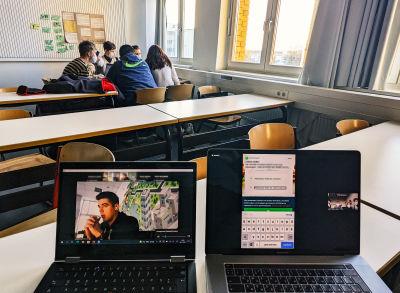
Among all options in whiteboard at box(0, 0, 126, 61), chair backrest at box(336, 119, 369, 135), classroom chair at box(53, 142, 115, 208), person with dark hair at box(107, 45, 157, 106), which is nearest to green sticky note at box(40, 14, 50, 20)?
whiteboard at box(0, 0, 126, 61)

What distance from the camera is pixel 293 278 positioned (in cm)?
62

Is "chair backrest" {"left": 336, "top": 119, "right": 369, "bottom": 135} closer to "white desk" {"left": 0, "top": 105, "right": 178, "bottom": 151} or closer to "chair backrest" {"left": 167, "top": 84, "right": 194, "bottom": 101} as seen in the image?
"white desk" {"left": 0, "top": 105, "right": 178, "bottom": 151}

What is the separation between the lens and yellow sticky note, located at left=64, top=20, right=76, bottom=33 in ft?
17.2

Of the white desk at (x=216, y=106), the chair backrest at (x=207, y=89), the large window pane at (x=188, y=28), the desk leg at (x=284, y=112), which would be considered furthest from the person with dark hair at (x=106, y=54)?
the desk leg at (x=284, y=112)

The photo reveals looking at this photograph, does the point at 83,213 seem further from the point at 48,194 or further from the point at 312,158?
the point at 48,194

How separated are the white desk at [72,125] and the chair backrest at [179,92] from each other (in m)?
1.17

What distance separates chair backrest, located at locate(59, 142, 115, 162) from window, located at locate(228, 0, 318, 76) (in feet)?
8.63

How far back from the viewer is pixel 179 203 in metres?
0.68

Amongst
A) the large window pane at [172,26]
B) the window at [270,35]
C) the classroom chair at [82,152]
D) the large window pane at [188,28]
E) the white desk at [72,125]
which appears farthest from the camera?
the large window pane at [172,26]

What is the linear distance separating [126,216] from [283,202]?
1.34 feet

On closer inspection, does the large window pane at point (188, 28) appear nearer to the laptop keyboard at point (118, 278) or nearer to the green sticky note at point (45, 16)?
the green sticky note at point (45, 16)

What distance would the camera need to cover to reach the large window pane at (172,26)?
18.1 ft

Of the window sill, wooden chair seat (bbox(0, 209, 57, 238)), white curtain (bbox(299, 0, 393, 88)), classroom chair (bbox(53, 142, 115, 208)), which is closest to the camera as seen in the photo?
wooden chair seat (bbox(0, 209, 57, 238))

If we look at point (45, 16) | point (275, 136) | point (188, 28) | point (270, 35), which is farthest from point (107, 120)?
point (45, 16)
